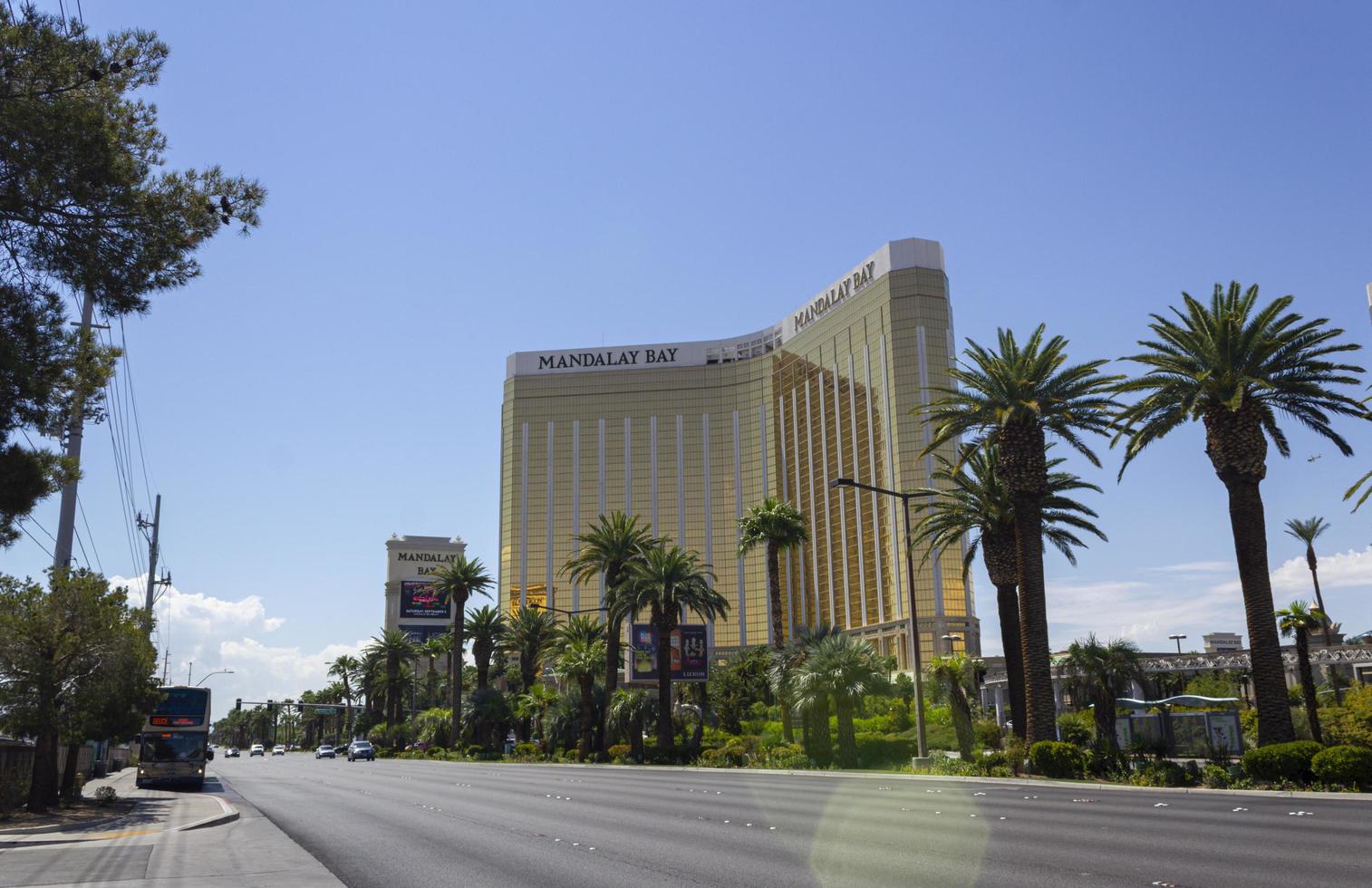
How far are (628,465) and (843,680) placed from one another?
103 meters

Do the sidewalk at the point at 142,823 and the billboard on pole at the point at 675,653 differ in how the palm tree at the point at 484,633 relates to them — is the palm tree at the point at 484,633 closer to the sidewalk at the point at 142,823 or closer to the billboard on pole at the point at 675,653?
the billboard on pole at the point at 675,653

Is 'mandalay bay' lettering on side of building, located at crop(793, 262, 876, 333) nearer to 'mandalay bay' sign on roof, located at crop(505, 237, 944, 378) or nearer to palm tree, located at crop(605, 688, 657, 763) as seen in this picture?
'mandalay bay' sign on roof, located at crop(505, 237, 944, 378)

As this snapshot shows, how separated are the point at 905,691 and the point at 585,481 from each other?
277 feet

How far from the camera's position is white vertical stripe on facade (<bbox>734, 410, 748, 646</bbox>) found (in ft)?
437

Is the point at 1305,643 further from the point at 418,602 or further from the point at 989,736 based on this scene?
the point at 418,602

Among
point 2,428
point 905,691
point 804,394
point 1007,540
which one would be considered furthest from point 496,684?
point 2,428

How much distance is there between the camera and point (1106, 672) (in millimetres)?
43031

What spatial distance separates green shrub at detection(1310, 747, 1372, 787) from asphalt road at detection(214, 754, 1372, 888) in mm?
1958

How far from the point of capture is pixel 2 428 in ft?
53.4

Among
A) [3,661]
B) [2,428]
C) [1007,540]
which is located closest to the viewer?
[2,428]

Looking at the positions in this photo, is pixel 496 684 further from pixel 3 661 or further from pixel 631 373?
pixel 3 661

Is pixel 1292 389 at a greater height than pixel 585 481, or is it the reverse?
pixel 585 481

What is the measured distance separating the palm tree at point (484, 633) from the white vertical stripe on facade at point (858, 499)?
4454 centimetres

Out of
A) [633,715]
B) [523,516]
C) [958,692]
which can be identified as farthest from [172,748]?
[523,516]
